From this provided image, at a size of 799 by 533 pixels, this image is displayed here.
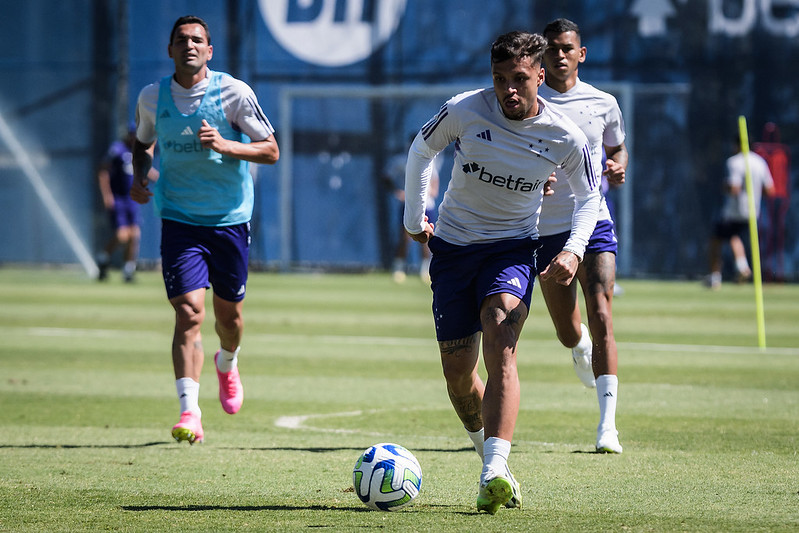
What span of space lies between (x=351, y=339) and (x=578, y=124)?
267 inches

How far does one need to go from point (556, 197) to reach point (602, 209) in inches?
17.7

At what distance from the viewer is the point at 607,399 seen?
734 cm

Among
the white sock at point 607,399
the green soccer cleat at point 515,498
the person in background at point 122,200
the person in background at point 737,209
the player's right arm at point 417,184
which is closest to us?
the green soccer cleat at point 515,498

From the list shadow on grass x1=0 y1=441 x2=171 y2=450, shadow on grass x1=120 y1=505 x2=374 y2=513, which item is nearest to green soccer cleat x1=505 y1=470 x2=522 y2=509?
shadow on grass x1=120 y1=505 x2=374 y2=513

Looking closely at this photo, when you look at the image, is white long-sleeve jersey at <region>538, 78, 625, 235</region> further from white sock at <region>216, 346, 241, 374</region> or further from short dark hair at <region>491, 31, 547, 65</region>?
white sock at <region>216, 346, 241, 374</region>

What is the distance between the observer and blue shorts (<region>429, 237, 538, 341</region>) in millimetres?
5945

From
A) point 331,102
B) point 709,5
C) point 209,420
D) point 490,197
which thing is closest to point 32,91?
point 331,102

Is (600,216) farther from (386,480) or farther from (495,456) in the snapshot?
(386,480)

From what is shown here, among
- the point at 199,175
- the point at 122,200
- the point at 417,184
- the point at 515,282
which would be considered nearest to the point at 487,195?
the point at 417,184

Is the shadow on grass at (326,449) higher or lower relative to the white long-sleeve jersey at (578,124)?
lower

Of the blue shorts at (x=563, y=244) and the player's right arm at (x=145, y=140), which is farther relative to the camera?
the player's right arm at (x=145, y=140)

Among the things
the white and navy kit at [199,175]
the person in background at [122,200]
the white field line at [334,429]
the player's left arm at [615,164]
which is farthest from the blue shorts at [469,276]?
the person in background at [122,200]

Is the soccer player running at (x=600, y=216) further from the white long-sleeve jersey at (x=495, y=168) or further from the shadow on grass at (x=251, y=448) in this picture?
the white long-sleeve jersey at (x=495, y=168)

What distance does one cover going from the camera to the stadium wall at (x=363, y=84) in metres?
25.7
